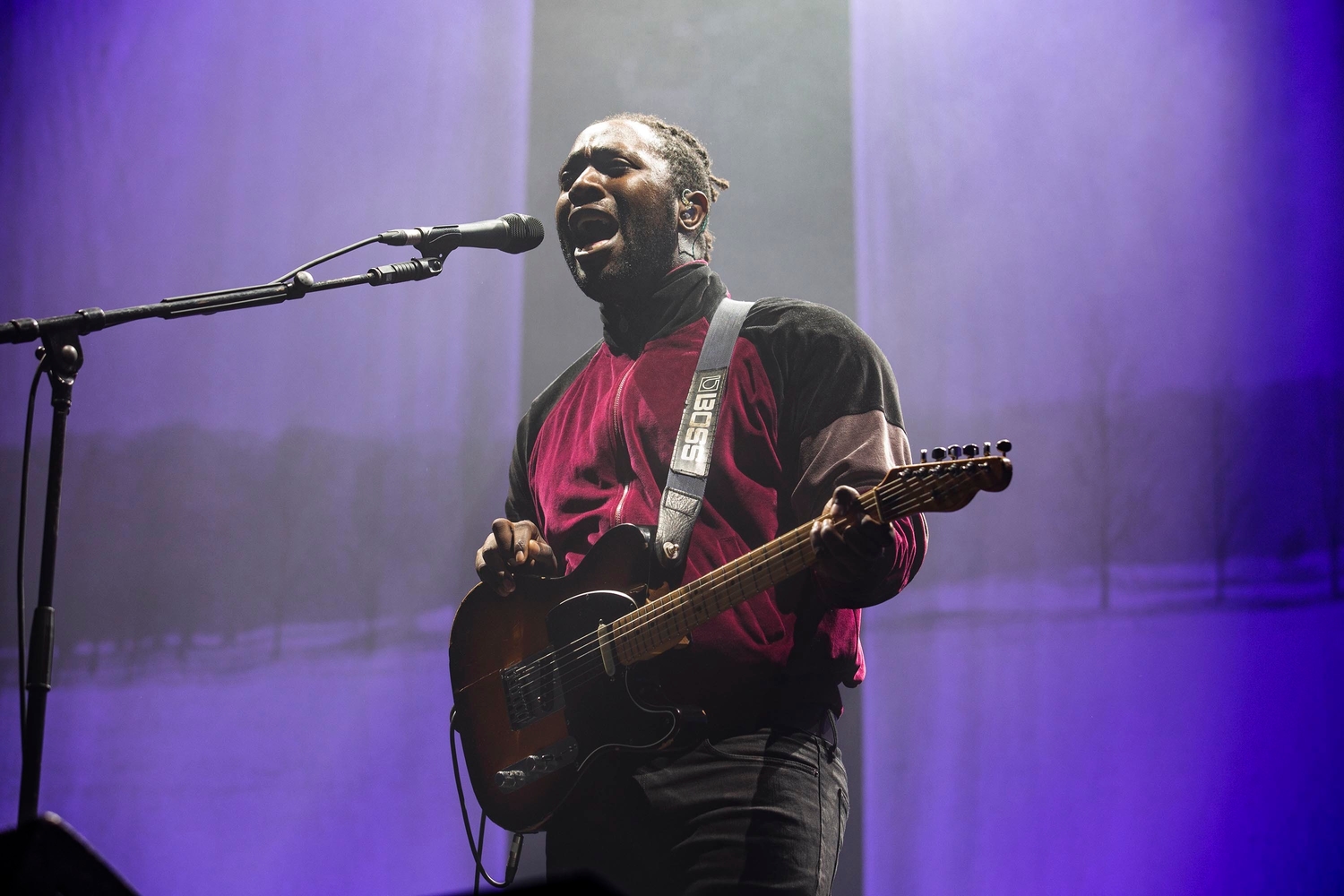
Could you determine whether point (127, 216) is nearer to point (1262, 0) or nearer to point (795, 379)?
point (795, 379)

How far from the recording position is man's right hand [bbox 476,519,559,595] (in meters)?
2.53

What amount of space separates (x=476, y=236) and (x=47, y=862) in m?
1.66

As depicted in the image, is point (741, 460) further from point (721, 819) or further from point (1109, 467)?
point (1109, 467)

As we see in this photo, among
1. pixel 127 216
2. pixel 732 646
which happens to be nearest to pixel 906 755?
pixel 732 646

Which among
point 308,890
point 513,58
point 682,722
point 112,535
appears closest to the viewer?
point 682,722

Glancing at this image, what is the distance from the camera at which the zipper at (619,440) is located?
8.23 ft

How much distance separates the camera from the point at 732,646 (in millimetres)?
2258

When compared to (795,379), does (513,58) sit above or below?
above

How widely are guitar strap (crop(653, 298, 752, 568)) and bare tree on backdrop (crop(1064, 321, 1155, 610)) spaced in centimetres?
90

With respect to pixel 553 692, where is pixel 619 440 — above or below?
above

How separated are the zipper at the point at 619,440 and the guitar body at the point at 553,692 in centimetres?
21

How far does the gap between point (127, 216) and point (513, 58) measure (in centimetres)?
123

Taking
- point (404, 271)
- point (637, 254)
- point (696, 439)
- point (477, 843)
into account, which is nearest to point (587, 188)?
point (637, 254)

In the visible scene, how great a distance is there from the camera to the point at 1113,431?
2561 millimetres
